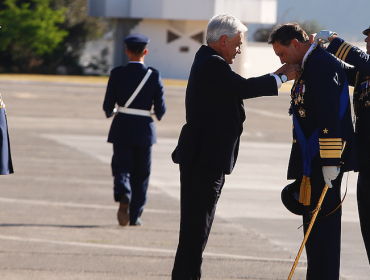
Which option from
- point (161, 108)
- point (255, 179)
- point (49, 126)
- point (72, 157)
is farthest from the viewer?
point (49, 126)

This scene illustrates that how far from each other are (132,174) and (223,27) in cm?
315

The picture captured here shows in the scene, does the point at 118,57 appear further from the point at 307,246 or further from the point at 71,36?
the point at 307,246

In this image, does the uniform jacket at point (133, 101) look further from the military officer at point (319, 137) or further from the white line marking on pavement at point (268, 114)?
the white line marking on pavement at point (268, 114)

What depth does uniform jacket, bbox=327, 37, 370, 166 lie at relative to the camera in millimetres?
4016

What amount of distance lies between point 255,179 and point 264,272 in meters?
4.78

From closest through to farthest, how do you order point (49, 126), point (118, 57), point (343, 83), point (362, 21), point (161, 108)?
point (343, 83) → point (161, 108) → point (49, 126) → point (118, 57) → point (362, 21)

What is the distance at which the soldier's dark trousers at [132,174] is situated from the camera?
21.7ft

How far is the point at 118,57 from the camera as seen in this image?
45.5 m

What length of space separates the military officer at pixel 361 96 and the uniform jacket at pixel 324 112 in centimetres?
17

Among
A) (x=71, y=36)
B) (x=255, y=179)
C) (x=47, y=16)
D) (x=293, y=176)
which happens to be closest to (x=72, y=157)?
(x=255, y=179)

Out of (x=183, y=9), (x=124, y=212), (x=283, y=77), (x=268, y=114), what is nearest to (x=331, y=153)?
(x=283, y=77)

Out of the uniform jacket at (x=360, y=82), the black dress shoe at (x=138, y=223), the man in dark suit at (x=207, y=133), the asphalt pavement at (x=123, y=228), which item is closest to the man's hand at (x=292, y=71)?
the man in dark suit at (x=207, y=133)

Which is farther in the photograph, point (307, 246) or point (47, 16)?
point (47, 16)

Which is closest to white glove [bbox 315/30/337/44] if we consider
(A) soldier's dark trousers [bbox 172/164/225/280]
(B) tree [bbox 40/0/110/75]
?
(A) soldier's dark trousers [bbox 172/164/225/280]
